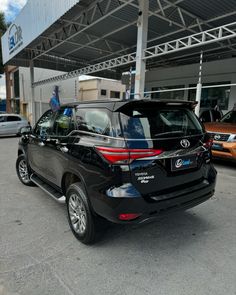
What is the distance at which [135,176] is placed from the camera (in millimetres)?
2322

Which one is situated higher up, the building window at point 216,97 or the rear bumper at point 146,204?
the building window at point 216,97

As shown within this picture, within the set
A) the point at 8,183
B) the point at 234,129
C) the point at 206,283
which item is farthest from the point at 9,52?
the point at 206,283

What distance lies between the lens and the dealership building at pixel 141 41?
800cm

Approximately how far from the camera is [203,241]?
2.87 metres

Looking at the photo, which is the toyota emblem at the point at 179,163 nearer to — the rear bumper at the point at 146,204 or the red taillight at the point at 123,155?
the rear bumper at the point at 146,204

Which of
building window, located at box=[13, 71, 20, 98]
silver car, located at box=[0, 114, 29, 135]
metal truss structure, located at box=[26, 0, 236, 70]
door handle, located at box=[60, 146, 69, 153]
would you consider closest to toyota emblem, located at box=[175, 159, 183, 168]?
door handle, located at box=[60, 146, 69, 153]

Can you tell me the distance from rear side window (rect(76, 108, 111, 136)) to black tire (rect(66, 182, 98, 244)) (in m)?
0.72

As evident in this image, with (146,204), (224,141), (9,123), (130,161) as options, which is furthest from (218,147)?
(9,123)

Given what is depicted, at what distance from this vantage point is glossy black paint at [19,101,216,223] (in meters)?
2.31

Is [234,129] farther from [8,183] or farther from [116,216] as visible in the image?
[8,183]

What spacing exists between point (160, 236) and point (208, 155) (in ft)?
4.02

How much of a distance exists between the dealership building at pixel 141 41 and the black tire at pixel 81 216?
5631mm

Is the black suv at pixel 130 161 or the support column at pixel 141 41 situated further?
the support column at pixel 141 41

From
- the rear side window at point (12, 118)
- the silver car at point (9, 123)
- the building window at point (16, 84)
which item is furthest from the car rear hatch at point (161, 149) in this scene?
the building window at point (16, 84)
